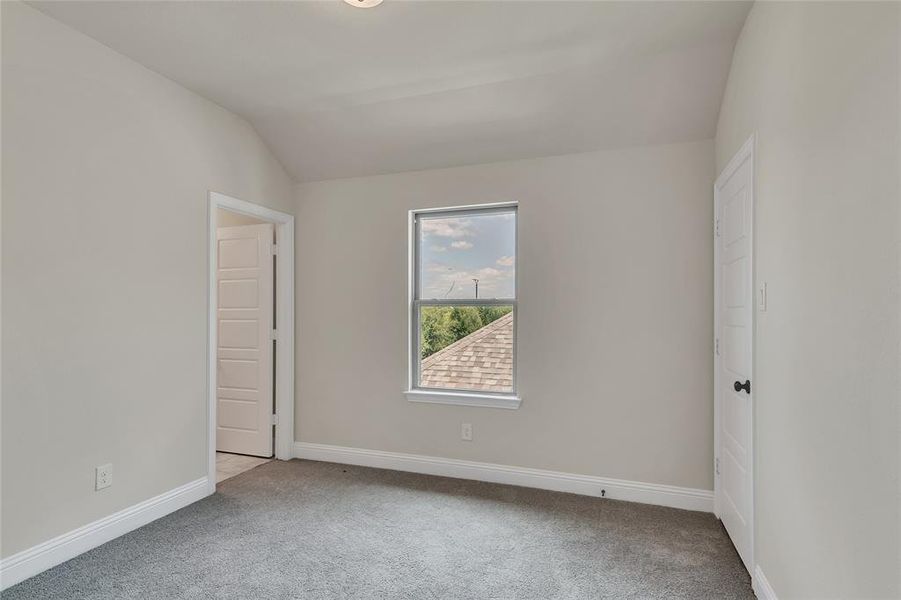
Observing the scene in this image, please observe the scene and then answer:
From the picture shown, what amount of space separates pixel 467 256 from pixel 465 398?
3.50 feet

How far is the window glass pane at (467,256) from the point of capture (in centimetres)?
357

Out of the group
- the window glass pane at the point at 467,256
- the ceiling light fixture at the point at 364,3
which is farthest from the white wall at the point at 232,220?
the ceiling light fixture at the point at 364,3

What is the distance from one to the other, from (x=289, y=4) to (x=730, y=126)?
2312 millimetres

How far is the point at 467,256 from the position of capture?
12.1 feet

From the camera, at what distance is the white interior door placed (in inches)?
87.5

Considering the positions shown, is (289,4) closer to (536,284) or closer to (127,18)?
(127,18)

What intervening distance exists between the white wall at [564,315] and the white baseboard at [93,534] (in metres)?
1.15

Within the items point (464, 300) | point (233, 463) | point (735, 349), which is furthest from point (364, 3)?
point (233, 463)

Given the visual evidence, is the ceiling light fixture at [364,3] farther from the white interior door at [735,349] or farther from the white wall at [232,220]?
the white wall at [232,220]

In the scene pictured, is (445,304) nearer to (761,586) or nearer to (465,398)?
(465,398)

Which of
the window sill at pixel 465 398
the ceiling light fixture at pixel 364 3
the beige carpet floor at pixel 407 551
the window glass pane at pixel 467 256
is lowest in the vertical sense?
the beige carpet floor at pixel 407 551

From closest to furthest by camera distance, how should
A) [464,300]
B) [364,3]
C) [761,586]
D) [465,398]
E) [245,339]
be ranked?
[761,586], [364,3], [465,398], [464,300], [245,339]

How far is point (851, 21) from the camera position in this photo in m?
1.30

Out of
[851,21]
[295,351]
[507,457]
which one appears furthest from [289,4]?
[507,457]
